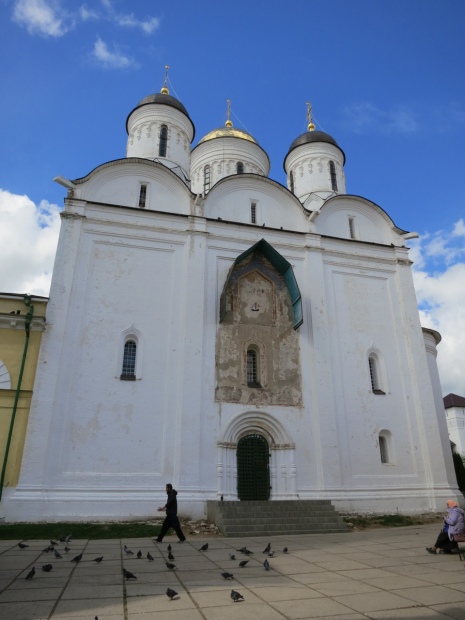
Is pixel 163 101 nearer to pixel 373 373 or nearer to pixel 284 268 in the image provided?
pixel 284 268

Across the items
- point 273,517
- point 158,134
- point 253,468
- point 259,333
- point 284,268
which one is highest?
point 158,134

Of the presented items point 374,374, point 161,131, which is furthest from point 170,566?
point 161,131

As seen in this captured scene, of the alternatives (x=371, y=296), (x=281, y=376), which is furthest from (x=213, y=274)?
(x=371, y=296)

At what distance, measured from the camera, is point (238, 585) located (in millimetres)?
5047

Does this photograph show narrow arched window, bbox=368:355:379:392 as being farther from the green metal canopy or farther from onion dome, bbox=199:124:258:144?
onion dome, bbox=199:124:258:144

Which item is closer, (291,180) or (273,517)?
(273,517)

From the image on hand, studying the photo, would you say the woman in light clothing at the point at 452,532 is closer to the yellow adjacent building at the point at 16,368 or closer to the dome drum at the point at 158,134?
the yellow adjacent building at the point at 16,368

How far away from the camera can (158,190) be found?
14.7 m

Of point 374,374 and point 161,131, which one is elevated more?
point 161,131

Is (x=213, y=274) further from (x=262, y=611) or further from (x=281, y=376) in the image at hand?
(x=262, y=611)

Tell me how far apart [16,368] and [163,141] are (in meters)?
11.1

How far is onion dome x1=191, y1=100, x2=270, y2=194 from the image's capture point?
20062 mm

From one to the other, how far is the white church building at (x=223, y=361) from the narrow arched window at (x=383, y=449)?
0.20 feet

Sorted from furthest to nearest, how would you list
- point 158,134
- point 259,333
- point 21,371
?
1. point 158,134
2. point 259,333
3. point 21,371
